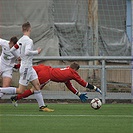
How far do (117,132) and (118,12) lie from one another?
13111mm

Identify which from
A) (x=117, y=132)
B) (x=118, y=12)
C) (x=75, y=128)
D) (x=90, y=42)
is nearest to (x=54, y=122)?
(x=75, y=128)

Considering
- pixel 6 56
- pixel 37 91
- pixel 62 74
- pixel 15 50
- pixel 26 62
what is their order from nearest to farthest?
1. pixel 26 62
2. pixel 15 50
3. pixel 37 91
4. pixel 6 56
5. pixel 62 74

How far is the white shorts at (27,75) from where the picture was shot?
51.3 ft

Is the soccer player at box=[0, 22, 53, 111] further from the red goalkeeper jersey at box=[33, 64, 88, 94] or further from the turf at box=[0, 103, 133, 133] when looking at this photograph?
the red goalkeeper jersey at box=[33, 64, 88, 94]

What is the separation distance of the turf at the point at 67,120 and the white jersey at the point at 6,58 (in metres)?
1.06

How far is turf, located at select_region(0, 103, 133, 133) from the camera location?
11.5m

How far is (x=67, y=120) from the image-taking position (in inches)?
523

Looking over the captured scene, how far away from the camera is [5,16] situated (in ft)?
74.8

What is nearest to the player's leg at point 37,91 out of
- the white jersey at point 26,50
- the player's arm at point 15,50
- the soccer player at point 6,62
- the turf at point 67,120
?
the turf at point 67,120

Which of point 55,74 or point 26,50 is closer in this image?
point 26,50

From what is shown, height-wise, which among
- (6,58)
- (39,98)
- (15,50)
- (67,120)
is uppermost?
(15,50)

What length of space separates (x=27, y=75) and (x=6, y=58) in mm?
1349

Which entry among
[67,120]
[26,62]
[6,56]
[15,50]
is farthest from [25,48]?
[67,120]

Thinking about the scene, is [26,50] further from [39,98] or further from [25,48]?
[39,98]
